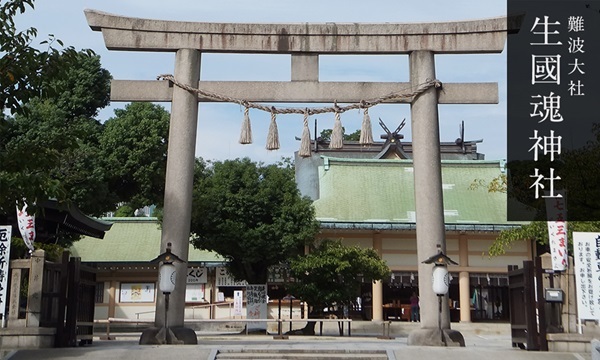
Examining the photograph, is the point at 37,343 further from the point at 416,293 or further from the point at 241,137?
the point at 416,293

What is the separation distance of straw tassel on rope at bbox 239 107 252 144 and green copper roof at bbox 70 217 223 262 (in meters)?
16.0

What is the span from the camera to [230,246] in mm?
22953

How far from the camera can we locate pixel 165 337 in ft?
43.8

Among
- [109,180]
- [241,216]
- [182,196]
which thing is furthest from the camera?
[241,216]

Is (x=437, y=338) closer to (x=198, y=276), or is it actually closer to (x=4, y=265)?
(x=4, y=265)

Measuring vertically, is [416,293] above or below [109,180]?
below

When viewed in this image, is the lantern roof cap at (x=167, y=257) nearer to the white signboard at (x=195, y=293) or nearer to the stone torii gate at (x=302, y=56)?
the stone torii gate at (x=302, y=56)

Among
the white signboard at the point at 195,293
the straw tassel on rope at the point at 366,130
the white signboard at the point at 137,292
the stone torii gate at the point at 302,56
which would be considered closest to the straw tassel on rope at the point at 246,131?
the stone torii gate at the point at 302,56

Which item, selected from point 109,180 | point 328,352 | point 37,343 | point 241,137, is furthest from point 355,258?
point 37,343

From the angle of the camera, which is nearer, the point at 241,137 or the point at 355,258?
the point at 241,137

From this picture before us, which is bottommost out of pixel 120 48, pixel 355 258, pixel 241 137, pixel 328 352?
pixel 328 352

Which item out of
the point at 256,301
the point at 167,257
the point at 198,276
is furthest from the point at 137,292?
the point at 167,257

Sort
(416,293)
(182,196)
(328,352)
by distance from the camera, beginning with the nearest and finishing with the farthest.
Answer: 1. (328,352)
2. (182,196)
3. (416,293)

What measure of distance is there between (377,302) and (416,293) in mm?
2723
